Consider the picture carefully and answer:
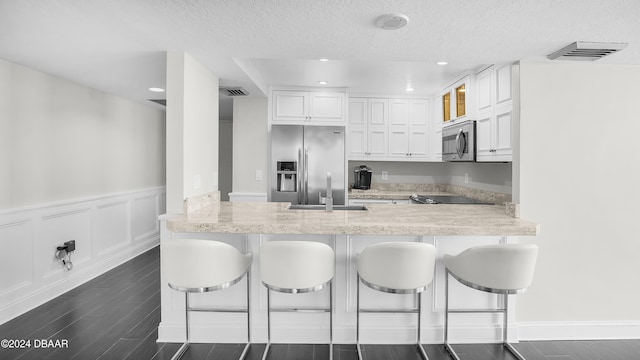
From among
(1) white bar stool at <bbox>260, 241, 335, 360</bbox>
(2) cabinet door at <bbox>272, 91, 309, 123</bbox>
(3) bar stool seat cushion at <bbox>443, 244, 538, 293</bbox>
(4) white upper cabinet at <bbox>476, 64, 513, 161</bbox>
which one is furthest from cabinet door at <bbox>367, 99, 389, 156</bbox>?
(1) white bar stool at <bbox>260, 241, 335, 360</bbox>

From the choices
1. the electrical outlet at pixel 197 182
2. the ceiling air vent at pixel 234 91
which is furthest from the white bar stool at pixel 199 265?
the ceiling air vent at pixel 234 91

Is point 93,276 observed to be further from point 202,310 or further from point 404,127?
point 404,127

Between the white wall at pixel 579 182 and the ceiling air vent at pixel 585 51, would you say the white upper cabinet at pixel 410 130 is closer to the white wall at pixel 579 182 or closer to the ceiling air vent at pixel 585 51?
the white wall at pixel 579 182

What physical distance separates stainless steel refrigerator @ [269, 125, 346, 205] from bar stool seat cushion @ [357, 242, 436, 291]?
2129 mm

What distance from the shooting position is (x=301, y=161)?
4.12 metres

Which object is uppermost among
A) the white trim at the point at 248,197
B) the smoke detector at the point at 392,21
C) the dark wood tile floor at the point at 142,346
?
the smoke detector at the point at 392,21

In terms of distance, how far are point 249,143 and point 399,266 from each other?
2.85m

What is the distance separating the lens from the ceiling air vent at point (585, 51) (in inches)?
85.3

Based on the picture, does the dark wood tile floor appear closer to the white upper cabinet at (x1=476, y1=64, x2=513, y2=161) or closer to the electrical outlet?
the electrical outlet

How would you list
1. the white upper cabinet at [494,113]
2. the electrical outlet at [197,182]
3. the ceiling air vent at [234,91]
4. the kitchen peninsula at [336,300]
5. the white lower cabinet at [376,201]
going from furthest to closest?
1. the white lower cabinet at [376,201]
2. the ceiling air vent at [234,91]
3. the white upper cabinet at [494,113]
4. the electrical outlet at [197,182]
5. the kitchen peninsula at [336,300]

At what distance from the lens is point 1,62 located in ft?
9.04

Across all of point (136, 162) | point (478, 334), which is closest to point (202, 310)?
point (478, 334)

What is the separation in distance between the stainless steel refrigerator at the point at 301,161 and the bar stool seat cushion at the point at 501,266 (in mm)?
2273

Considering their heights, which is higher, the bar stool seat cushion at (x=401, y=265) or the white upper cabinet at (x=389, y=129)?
the white upper cabinet at (x=389, y=129)
